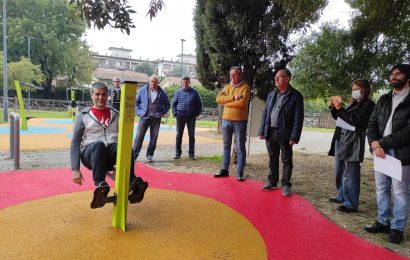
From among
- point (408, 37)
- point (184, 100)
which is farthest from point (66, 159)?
point (408, 37)

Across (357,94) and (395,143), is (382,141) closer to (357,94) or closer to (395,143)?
(395,143)

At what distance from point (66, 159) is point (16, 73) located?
22.0m

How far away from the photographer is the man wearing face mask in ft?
13.4

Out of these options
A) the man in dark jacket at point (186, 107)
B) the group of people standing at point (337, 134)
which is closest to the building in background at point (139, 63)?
the man in dark jacket at point (186, 107)

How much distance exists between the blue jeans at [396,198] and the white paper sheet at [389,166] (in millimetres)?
83

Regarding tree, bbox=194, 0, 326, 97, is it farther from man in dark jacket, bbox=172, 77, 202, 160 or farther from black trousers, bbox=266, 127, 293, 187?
black trousers, bbox=266, 127, 293, 187

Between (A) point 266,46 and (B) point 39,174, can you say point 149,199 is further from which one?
(A) point 266,46

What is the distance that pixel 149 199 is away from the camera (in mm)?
4406

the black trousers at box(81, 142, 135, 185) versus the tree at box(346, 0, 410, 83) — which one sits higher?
the tree at box(346, 0, 410, 83)

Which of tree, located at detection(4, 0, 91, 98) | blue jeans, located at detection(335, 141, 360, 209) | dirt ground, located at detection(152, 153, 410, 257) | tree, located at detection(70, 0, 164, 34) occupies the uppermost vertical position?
tree, located at detection(4, 0, 91, 98)

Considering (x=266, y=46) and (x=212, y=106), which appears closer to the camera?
(x=266, y=46)

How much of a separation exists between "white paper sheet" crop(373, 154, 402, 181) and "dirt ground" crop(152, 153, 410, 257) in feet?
2.29

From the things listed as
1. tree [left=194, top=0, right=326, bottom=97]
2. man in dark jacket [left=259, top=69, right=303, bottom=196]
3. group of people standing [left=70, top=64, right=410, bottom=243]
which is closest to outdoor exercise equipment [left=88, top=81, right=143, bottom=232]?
group of people standing [left=70, top=64, right=410, bottom=243]

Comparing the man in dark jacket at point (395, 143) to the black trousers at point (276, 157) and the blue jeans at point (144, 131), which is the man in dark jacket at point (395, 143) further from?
the blue jeans at point (144, 131)
